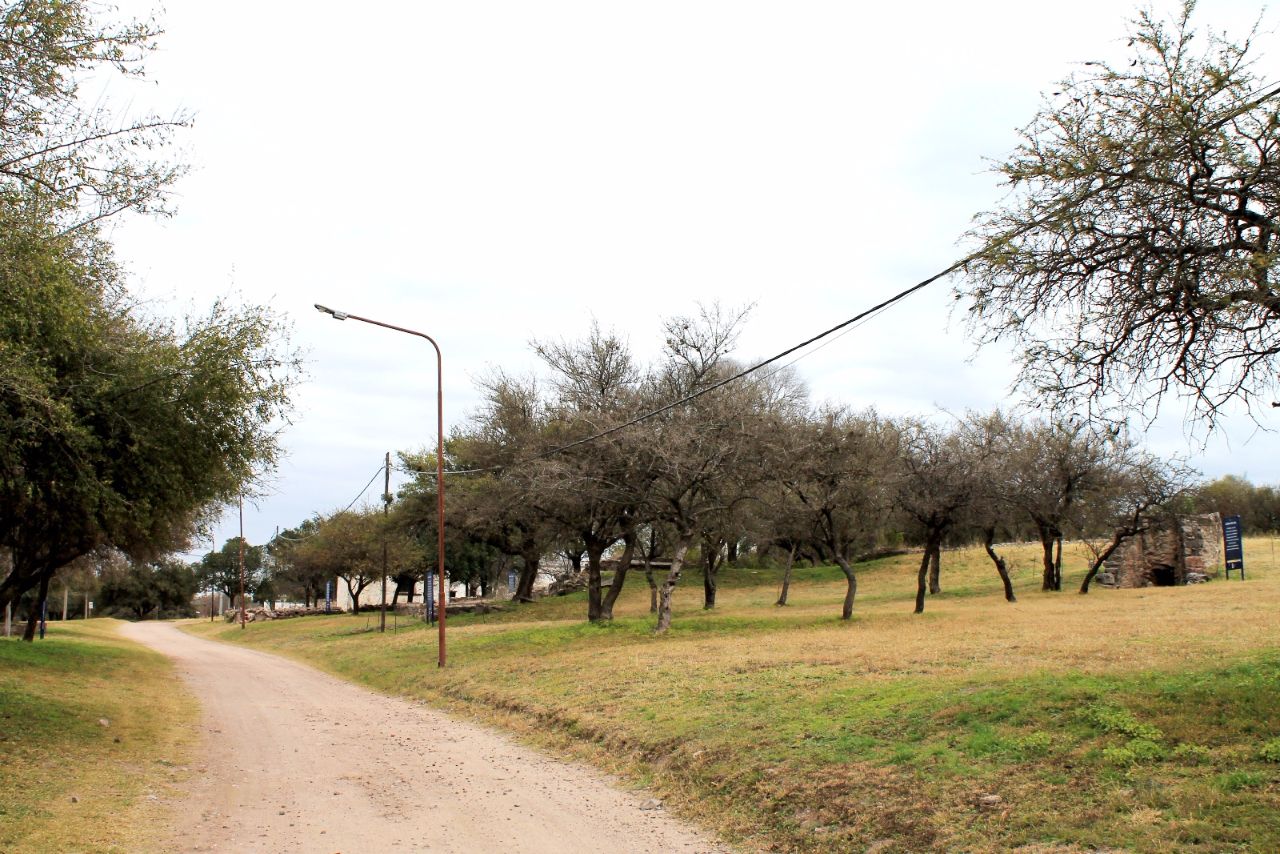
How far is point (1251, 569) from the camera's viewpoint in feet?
122

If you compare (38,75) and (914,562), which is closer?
(38,75)

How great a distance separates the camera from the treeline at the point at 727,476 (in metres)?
24.9

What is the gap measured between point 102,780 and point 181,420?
517 centimetres

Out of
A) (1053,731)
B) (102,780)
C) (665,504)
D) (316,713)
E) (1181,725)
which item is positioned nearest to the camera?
(1181,725)

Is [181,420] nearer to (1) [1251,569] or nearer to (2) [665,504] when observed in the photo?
(2) [665,504]

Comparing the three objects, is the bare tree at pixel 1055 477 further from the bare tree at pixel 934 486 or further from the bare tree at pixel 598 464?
the bare tree at pixel 598 464

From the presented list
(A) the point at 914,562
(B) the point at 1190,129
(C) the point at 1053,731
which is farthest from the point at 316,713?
(A) the point at 914,562

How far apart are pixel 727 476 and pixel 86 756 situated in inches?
657

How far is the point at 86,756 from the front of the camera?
36.2 ft

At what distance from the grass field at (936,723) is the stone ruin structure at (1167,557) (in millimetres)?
13806

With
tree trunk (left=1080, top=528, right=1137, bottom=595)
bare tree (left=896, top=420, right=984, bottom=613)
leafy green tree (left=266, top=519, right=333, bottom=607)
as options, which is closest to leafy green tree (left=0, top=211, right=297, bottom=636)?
bare tree (left=896, top=420, right=984, bottom=613)

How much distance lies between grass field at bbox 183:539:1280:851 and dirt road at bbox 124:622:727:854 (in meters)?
0.72

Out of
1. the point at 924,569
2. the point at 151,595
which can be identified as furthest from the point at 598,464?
the point at 151,595

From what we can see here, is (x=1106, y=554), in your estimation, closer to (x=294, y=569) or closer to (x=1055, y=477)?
(x=1055, y=477)
